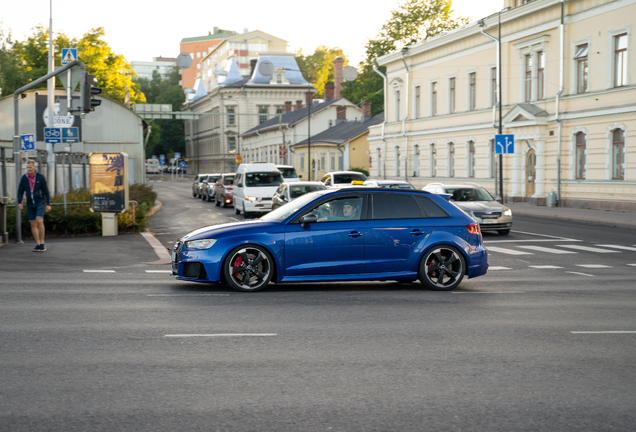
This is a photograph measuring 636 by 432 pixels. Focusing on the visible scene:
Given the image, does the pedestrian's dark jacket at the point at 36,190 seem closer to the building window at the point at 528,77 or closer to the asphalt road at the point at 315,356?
the asphalt road at the point at 315,356

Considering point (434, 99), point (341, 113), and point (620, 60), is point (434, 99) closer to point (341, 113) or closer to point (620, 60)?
point (620, 60)

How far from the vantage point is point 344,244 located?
10.8 m

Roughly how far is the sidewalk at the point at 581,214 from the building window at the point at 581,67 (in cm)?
588

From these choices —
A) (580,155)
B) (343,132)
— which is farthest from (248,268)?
(343,132)

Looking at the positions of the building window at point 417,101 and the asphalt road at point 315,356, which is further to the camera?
the building window at point 417,101

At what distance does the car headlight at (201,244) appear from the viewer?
10641 mm

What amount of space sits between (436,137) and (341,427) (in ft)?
159

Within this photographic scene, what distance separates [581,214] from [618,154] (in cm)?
433

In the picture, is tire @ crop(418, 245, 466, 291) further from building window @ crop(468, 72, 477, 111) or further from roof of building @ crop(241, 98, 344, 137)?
roof of building @ crop(241, 98, 344, 137)

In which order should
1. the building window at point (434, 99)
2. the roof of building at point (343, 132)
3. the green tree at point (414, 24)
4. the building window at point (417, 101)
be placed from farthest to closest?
the green tree at point (414, 24) → the roof of building at point (343, 132) → the building window at point (417, 101) → the building window at point (434, 99)

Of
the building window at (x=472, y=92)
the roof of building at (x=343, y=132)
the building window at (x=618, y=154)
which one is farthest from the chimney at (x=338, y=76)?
the building window at (x=618, y=154)

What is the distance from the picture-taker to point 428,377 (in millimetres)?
6023

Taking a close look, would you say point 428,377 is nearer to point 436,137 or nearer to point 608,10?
point 608,10

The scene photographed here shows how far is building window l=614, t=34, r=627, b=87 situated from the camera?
34322mm
